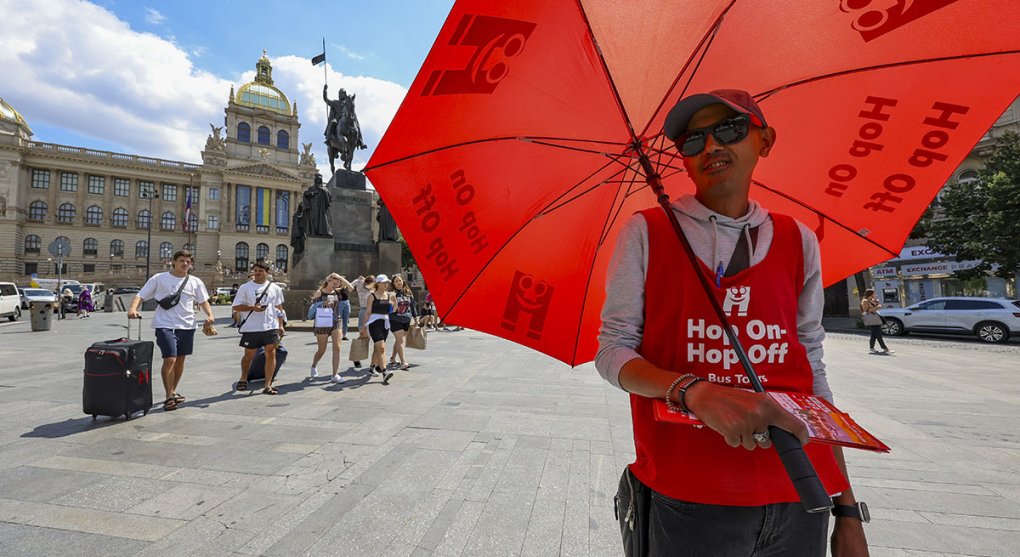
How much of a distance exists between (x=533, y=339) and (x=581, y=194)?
0.61 meters

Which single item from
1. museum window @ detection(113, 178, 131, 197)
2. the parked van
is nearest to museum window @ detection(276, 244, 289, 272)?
museum window @ detection(113, 178, 131, 197)

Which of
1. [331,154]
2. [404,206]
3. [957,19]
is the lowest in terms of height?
[404,206]

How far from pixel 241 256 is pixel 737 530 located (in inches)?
3073

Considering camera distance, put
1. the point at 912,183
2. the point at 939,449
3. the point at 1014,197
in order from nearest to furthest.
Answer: the point at 912,183
the point at 939,449
the point at 1014,197

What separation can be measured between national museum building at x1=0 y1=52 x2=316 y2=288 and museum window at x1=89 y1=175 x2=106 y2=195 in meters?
0.13

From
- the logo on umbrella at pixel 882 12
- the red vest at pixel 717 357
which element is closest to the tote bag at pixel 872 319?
the logo on umbrella at pixel 882 12

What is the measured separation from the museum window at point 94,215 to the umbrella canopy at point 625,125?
8395 centimetres

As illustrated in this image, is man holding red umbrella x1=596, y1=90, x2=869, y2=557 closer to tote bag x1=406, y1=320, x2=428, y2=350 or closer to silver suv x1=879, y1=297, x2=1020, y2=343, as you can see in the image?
tote bag x1=406, y1=320, x2=428, y2=350

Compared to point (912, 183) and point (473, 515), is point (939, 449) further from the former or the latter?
point (473, 515)

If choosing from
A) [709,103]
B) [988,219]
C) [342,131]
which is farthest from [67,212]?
[988,219]

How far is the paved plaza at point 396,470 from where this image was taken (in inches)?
104

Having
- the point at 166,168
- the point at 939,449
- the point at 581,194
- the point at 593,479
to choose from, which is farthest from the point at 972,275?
the point at 166,168

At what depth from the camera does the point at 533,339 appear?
1.90 meters

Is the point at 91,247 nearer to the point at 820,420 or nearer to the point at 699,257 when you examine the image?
the point at 699,257
